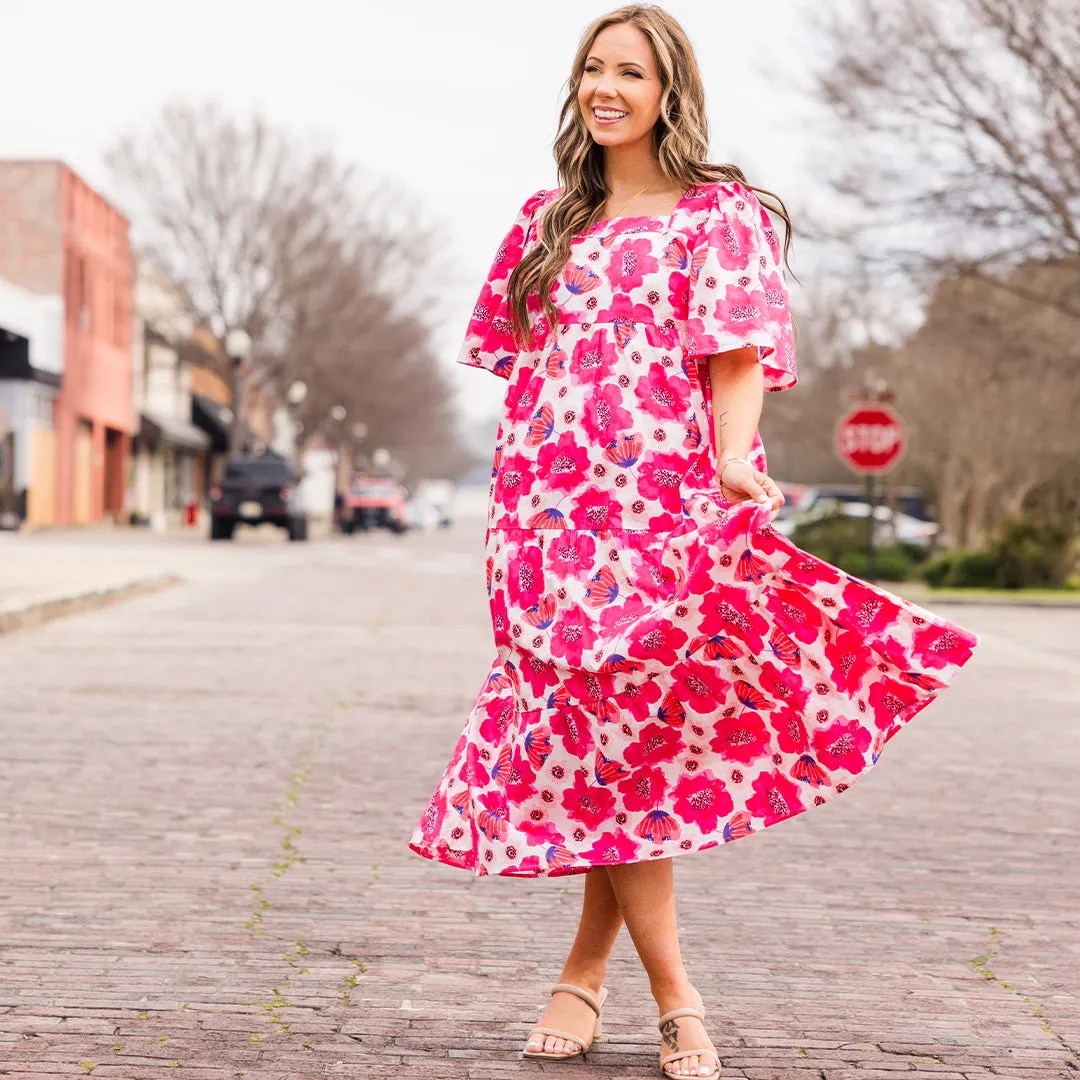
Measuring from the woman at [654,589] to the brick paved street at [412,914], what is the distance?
0.41 meters

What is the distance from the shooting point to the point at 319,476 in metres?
92.3

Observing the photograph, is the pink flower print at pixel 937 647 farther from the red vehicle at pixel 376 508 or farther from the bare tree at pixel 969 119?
the red vehicle at pixel 376 508

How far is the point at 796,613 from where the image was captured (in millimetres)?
3229

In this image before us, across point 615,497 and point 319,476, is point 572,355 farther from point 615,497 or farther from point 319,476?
point 319,476

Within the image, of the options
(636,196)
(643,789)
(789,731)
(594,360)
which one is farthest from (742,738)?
(636,196)

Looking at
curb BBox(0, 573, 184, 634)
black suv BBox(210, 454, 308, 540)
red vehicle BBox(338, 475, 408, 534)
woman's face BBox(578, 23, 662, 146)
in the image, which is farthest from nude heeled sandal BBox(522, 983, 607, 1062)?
red vehicle BBox(338, 475, 408, 534)

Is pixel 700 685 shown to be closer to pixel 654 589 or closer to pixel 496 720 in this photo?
pixel 654 589

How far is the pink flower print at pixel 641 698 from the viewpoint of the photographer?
3227mm

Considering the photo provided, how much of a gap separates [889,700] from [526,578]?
716 mm

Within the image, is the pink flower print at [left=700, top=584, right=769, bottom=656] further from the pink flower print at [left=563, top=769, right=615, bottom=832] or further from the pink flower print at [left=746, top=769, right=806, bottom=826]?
the pink flower print at [left=563, top=769, right=615, bottom=832]

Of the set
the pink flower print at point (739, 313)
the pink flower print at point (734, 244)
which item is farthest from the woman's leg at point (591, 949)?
the pink flower print at point (734, 244)

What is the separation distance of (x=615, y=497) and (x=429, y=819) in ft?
2.47

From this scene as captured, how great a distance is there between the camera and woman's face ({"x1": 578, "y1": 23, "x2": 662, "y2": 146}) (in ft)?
11.1

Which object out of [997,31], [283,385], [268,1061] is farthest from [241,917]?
[283,385]
